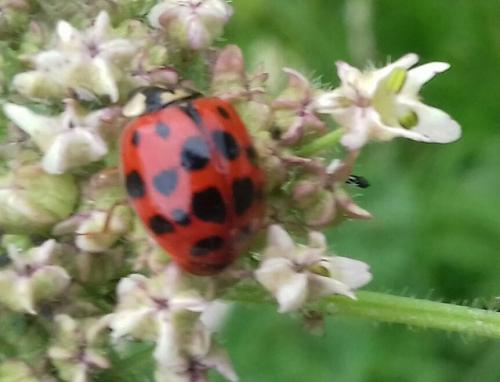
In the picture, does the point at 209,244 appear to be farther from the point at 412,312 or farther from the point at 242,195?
the point at 412,312

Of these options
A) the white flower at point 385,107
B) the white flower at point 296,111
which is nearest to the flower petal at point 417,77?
the white flower at point 385,107

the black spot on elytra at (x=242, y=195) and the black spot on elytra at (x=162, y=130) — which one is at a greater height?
the black spot on elytra at (x=162, y=130)

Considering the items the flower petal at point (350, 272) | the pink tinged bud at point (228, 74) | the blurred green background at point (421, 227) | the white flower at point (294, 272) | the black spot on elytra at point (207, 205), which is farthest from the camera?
the blurred green background at point (421, 227)

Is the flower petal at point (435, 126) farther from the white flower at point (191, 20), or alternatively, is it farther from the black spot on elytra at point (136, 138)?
the black spot on elytra at point (136, 138)


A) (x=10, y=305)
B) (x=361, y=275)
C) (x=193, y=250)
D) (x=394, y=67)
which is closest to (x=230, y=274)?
(x=193, y=250)

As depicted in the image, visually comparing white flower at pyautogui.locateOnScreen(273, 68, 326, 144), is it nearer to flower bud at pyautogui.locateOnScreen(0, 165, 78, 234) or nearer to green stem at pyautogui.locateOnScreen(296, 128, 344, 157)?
green stem at pyautogui.locateOnScreen(296, 128, 344, 157)

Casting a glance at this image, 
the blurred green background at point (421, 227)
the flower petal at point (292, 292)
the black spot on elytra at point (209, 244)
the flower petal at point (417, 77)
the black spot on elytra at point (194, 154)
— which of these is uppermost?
the flower petal at point (417, 77)

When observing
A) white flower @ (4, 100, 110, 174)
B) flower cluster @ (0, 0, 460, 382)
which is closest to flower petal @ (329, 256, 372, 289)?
flower cluster @ (0, 0, 460, 382)
